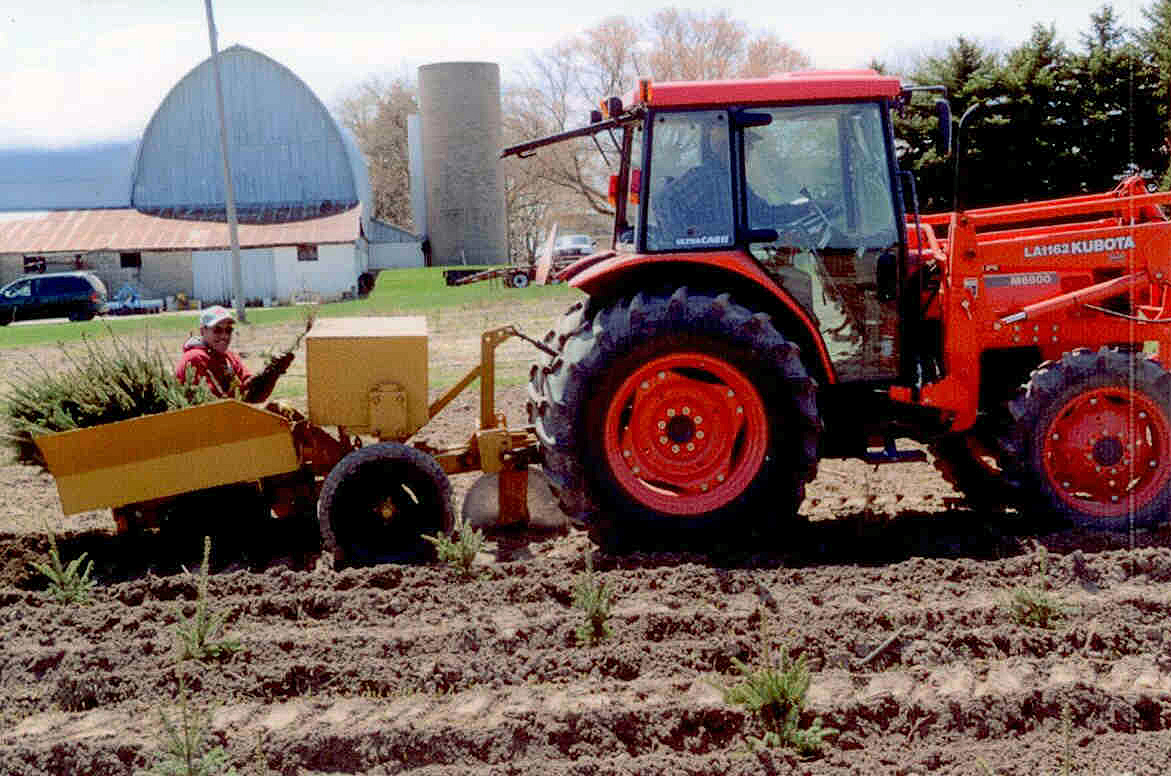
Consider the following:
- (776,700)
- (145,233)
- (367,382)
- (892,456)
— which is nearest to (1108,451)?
(892,456)

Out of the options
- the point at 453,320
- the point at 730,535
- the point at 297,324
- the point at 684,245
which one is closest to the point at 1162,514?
the point at 730,535

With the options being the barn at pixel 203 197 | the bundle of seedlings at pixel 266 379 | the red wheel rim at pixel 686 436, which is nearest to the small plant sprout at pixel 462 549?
the red wheel rim at pixel 686 436

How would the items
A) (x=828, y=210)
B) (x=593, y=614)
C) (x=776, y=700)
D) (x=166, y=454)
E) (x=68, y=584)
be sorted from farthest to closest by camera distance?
(x=828, y=210) < (x=166, y=454) < (x=68, y=584) < (x=593, y=614) < (x=776, y=700)

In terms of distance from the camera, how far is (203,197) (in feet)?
131

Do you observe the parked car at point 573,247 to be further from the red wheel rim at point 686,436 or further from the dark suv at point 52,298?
the red wheel rim at point 686,436

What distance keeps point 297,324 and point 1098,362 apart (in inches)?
716

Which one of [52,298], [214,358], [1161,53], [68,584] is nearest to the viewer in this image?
[68,584]

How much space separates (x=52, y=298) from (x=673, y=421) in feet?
94.6

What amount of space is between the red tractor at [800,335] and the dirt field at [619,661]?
1.21ft

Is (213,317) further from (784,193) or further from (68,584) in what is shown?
(784,193)

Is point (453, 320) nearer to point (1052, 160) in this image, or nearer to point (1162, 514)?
point (1052, 160)

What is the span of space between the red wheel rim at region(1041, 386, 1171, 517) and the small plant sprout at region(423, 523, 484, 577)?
2828 mm

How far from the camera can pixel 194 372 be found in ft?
21.7

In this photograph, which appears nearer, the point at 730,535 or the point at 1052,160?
the point at 730,535
